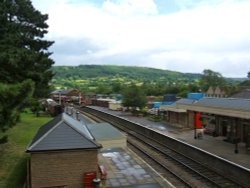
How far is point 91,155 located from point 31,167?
2644 millimetres

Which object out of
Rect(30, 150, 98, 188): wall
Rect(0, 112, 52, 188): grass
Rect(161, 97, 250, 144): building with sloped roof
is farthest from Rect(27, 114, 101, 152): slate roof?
Rect(161, 97, 250, 144): building with sloped roof

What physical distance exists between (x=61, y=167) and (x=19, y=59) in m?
7.99

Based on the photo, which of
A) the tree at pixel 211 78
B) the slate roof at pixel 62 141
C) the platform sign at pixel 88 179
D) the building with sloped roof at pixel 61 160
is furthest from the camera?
the tree at pixel 211 78

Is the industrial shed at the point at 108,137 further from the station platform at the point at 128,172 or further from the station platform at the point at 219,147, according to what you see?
the station platform at the point at 219,147

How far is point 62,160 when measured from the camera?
15.4 m

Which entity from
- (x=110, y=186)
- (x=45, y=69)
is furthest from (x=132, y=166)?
(x=45, y=69)

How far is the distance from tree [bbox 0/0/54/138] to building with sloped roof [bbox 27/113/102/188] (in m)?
1.99

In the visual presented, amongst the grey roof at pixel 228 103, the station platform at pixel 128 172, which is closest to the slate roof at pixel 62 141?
the station platform at pixel 128 172

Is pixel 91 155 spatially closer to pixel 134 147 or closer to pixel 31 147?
pixel 31 147

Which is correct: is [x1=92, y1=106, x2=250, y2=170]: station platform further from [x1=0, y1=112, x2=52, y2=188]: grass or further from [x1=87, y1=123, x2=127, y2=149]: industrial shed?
[x1=0, y1=112, x2=52, y2=188]: grass

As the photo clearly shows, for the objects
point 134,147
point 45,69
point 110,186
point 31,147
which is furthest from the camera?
point 45,69

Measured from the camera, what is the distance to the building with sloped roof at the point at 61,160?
15.2 meters

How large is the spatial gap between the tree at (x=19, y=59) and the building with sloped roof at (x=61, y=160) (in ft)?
6.53

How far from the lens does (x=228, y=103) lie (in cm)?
2939
